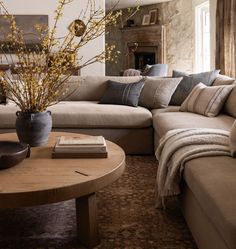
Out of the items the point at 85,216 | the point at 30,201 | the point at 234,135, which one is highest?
the point at 234,135

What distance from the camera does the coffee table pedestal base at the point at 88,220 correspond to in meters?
1.98

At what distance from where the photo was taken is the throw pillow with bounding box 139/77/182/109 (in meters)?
4.15

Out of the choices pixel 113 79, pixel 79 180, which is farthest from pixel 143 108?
pixel 79 180

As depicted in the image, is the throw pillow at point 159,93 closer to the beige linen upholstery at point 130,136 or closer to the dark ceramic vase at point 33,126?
the beige linen upholstery at point 130,136

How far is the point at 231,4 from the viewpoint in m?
5.67

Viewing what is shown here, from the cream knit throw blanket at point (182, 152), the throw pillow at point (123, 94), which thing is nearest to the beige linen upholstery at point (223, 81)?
the throw pillow at point (123, 94)

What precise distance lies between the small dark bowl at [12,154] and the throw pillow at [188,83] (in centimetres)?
239

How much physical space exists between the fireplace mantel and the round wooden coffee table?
6590 mm

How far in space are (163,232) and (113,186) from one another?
2.71ft

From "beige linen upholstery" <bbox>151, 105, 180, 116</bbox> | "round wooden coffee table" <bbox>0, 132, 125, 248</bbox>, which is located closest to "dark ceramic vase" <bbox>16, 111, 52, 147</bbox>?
"round wooden coffee table" <bbox>0, 132, 125, 248</bbox>

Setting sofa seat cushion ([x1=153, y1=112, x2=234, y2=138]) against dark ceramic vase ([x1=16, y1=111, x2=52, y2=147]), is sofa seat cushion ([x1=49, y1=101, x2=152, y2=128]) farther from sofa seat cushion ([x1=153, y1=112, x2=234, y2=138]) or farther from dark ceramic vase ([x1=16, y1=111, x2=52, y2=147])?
dark ceramic vase ([x1=16, y1=111, x2=52, y2=147])

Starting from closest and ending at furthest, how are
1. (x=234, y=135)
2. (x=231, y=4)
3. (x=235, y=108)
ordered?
(x=234, y=135) < (x=235, y=108) < (x=231, y=4)

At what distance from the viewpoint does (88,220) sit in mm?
1979

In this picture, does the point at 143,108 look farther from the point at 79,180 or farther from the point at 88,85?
the point at 79,180
